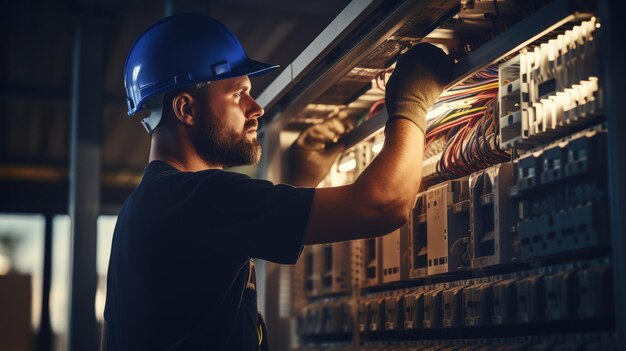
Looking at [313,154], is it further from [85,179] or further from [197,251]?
[85,179]

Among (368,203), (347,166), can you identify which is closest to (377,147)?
(347,166)

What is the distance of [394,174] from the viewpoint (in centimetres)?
172

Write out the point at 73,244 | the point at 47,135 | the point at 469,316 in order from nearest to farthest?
the point at 469,316 → the point at 73,244 → the point at 47,135

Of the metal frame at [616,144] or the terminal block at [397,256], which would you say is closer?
the metal frame at [616,144]

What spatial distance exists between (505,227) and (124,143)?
8.47 meters

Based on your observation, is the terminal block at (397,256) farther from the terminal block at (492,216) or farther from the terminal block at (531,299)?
the terminal block at (531,299)

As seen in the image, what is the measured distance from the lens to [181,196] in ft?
5.79

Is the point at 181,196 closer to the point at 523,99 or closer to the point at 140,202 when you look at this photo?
the point at 140,202

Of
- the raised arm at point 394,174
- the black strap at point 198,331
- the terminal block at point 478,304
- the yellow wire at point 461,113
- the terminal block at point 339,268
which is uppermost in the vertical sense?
the yellow wire at point 461,113

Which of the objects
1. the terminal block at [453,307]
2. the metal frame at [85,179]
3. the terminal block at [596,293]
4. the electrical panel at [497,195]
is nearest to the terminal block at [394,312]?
the electrical panel at [497,195]

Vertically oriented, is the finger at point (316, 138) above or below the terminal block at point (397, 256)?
above

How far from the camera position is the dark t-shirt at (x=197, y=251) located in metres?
1.69

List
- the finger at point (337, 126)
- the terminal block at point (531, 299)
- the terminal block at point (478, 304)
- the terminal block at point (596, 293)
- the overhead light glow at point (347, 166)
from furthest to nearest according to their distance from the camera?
1. the finger at point (337, 126)
2. the overhead light glow at point (347, 166)
3. the terminal block at point (478, 304)
4. the terminal block at point (531, 299)
5. the terminal block at point (596, 293)

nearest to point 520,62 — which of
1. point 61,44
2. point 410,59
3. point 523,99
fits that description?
point 523,99
